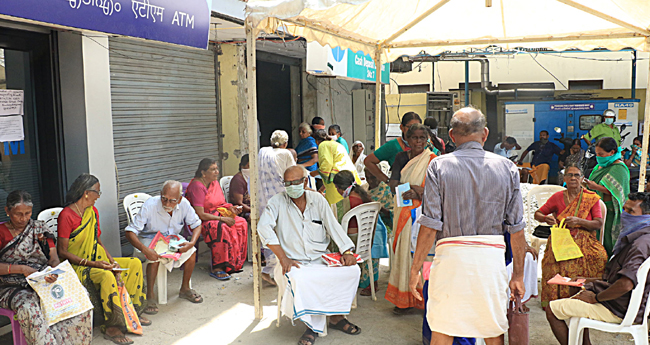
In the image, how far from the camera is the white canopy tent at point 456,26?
473 centimetres

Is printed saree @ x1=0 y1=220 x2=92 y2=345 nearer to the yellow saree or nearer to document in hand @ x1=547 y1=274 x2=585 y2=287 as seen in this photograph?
the yellow saree

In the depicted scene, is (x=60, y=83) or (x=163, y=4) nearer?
(x=163, y=4)

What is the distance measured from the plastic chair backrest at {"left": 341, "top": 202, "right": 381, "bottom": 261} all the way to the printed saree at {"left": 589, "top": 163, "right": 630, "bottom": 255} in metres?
2.19

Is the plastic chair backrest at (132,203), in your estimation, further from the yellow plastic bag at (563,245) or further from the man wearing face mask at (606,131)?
the man wearing face mask at (606,131)

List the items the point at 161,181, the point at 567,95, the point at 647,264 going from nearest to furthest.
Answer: the point at 647,264
the point at 161,181
the point at 567,95

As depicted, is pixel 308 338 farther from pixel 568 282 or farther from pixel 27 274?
pixel 27 274

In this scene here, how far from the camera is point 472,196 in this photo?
2877 millimetres

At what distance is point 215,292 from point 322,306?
170cm

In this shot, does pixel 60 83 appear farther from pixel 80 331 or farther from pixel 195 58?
pixel 195 58

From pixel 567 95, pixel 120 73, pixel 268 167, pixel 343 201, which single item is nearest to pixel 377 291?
pixel 343 201

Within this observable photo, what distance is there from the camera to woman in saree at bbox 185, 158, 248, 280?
5.77 metres

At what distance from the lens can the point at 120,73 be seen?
6.37m

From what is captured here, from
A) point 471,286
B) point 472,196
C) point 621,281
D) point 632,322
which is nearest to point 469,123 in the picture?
point 472,196

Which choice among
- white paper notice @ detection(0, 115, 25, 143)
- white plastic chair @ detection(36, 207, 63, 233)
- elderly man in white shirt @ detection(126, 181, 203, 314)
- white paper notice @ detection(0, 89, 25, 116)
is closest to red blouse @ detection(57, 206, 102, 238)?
white plastic chair @ detection(36, 207, 63, 233)
